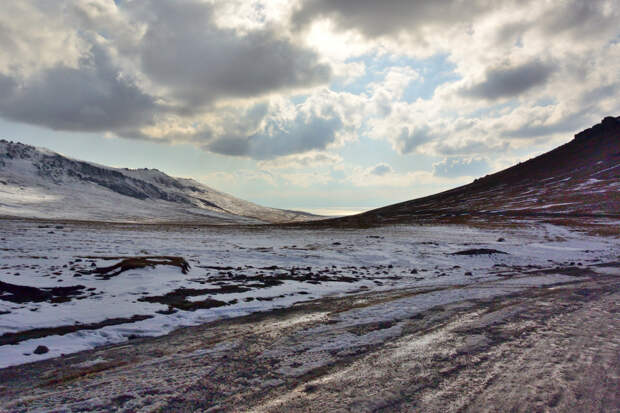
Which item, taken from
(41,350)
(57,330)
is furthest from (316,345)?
(57,330)

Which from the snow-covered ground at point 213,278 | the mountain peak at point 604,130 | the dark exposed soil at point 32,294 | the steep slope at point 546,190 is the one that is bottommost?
the snow-covered ground at point 213,278

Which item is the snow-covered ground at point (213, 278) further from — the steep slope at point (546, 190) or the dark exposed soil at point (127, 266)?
the steep slope at point (546, 190)

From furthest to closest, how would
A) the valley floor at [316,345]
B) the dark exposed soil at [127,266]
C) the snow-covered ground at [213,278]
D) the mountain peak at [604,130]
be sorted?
the mountain peak at [604,130]
the dark exposed soil at [127,266]
the snow-covered ground at [213,278]
the valley floor at [316,345]

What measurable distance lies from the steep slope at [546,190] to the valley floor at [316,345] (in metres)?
57.8

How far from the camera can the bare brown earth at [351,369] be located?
4273mm

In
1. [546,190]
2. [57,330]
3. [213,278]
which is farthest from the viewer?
[546,190]

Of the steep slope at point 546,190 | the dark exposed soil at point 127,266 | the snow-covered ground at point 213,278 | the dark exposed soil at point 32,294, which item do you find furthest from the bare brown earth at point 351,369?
the steep slope at point 546,190

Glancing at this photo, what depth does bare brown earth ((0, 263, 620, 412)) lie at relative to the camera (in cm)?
427

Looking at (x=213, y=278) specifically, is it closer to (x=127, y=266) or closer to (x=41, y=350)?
(x=127, y=266)

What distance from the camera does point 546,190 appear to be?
96.6 metres

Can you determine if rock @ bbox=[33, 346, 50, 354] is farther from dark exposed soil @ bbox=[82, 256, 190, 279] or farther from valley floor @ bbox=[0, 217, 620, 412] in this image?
dark exposed soil @ bbox=[82, 256, 190, 279]

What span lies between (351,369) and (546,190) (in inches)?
4563

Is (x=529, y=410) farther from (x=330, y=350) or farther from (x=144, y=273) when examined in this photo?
(x=144, y=273)

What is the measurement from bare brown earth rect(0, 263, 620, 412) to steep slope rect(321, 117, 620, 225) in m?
61.8
